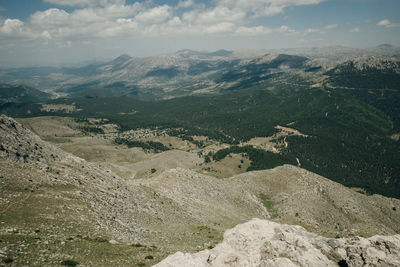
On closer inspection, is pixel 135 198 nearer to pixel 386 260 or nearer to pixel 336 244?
pixel 336 244

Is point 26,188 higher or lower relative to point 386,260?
higher

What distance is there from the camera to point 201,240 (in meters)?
56.9

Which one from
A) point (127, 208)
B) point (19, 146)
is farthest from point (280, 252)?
point (19, 146)

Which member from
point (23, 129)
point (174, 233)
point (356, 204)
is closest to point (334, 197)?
point (356, 204)

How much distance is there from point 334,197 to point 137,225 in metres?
109

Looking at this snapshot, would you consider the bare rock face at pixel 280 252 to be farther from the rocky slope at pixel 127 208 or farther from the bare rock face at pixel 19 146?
the bare rock face at pixel 19 146

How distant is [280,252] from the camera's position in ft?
116

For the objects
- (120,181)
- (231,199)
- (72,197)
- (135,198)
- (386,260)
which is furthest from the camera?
(231,199)

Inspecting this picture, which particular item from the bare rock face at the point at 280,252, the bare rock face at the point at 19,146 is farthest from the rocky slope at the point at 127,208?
the bare rock face at the point at 280,252

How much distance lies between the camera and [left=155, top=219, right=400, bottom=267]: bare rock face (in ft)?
108

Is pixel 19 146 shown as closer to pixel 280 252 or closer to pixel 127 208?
pixel 127 208

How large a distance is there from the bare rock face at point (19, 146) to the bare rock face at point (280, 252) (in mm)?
61881

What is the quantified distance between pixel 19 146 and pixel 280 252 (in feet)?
268

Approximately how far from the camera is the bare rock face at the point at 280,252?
32.9 metres
